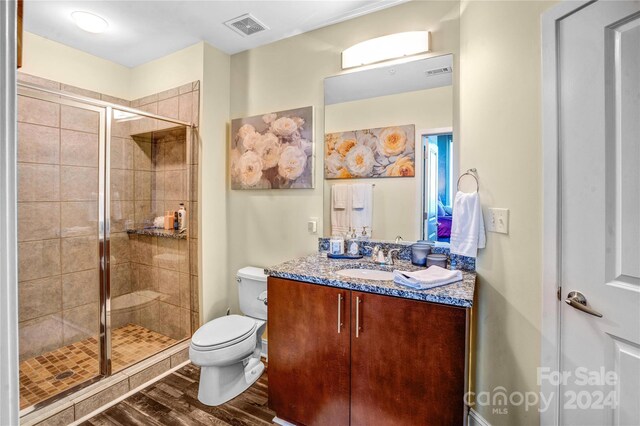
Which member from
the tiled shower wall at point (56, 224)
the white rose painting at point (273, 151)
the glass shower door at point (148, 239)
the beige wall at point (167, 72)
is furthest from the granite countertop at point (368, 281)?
the beige wall at point (167, 72)

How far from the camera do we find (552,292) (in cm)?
118

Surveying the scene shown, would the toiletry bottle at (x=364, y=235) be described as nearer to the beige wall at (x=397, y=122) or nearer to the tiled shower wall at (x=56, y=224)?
the beige wall at (x=397, y=122)

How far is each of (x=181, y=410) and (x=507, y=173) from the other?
2.27 metres

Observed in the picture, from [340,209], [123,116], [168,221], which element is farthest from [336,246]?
[123,116]

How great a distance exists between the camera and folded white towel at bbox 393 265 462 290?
135 cm

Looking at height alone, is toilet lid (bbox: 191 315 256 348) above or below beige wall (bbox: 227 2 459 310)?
below

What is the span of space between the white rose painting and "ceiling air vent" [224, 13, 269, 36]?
615 millimetres

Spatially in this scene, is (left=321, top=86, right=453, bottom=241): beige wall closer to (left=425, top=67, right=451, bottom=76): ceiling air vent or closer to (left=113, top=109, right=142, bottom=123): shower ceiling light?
(left=425, top=67, right=451, bottom=76): ceiling air vent

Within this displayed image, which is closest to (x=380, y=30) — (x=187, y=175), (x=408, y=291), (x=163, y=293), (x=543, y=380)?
(x=408, y=291)

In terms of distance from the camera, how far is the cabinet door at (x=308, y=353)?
4.81 feet

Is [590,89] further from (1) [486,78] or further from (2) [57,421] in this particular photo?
(2) [57,421]

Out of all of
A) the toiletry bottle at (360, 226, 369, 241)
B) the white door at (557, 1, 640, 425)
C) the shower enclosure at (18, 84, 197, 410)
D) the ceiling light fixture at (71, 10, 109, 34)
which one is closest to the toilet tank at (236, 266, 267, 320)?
the shower enclosure at (18, 84, 197, 410)

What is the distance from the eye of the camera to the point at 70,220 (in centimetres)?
232

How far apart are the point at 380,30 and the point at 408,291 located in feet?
5.61
